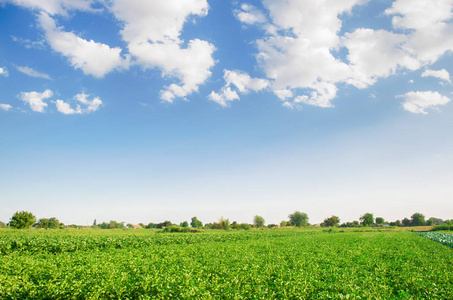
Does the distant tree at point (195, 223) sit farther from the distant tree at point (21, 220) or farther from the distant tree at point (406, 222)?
the distant tree at point (406, 222)

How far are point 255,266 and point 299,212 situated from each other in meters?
155

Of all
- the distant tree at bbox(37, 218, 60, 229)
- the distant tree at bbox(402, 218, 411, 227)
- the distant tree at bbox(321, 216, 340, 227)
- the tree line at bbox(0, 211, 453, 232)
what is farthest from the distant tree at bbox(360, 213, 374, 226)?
the distant tree at bbox(37, 218, 60, 229)

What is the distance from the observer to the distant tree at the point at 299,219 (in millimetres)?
153375

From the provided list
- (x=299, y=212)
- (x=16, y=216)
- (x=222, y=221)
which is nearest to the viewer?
(x=16, y=216)

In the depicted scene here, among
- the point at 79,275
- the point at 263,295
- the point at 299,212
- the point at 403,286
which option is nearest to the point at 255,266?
the point at 263,295

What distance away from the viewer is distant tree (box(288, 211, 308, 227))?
503ft

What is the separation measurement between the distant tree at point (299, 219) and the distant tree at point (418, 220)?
8988 centimetres

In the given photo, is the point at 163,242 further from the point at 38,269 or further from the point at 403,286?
the point at 403,286

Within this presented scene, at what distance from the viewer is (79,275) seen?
431 inches

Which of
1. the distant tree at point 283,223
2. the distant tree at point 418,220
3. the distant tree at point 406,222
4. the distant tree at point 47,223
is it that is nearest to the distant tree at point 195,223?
the distant tree at point 283,223

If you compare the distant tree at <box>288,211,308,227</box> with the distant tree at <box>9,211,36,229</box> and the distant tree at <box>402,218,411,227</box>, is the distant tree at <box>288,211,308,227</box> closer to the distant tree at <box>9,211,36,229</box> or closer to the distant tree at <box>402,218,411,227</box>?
the distant tree at <box>402,218,411,227</box>

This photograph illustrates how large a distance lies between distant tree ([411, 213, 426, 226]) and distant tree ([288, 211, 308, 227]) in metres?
89.9

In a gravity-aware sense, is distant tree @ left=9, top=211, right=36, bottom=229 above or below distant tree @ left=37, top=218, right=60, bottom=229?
above

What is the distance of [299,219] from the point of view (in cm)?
15462
